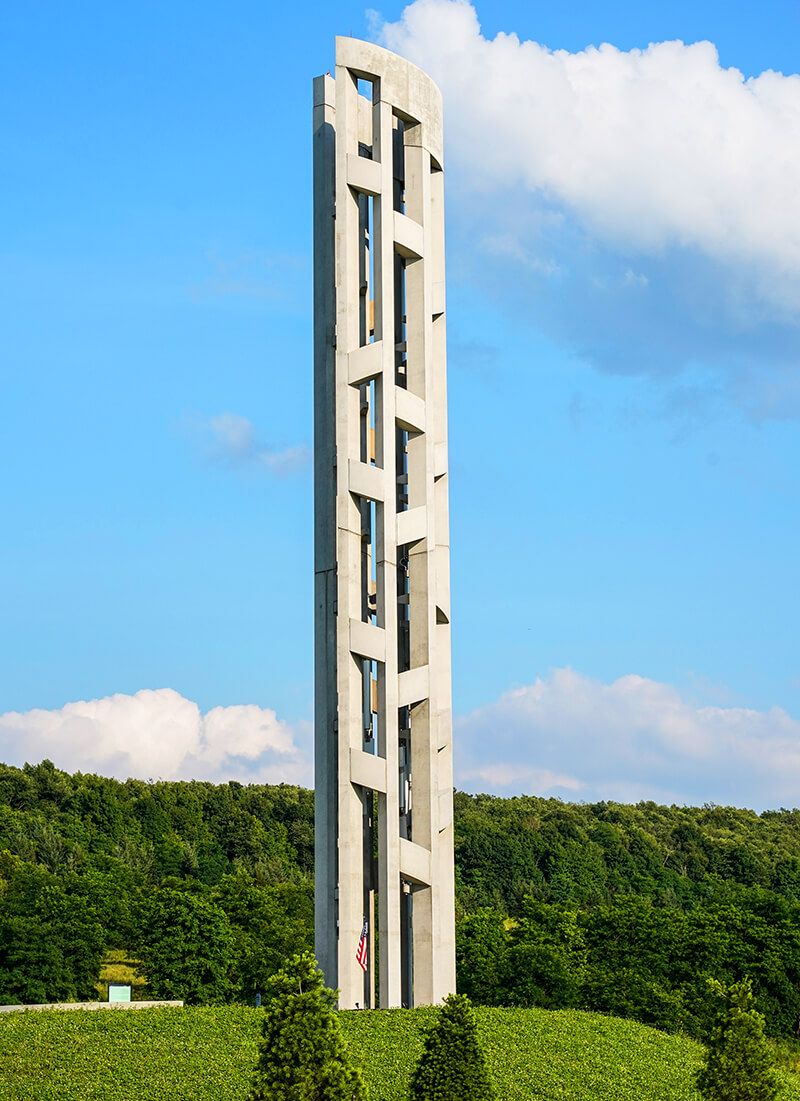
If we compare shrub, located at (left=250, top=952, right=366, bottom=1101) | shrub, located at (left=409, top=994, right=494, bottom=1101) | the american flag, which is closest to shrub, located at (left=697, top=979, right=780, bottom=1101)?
shrub, located at (left=409, top=994, right=494, bottom=1101)

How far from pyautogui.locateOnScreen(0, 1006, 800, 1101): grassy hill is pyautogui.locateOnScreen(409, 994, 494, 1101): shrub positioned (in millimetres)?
2970

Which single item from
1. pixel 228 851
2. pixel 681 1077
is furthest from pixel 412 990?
pixel 228 851

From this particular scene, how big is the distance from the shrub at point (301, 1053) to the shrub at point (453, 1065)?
1.96 m

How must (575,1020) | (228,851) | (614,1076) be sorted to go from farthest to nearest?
(228,851) < (575,1020) < (614,1076)

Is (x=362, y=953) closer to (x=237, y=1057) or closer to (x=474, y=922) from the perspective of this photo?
(x=237, y=1057)

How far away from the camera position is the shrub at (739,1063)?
16438 mm

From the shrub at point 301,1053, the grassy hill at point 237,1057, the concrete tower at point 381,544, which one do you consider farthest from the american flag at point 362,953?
the shrub at point 301,1053

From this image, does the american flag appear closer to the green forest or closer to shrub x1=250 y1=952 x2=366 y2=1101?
shrub x1=250 y1=952 x2=366 y2=1101

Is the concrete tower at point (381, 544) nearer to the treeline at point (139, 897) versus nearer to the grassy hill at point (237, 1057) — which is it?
the grassy hill at point (237, 1057)

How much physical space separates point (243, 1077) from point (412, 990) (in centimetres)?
494

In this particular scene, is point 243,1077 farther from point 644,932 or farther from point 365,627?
point 644,932

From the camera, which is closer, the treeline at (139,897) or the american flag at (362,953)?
the american flag at (362,953)

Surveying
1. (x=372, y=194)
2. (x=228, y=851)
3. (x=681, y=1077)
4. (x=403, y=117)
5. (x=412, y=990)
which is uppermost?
(x=403, y=117)

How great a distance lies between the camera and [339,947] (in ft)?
69.7
